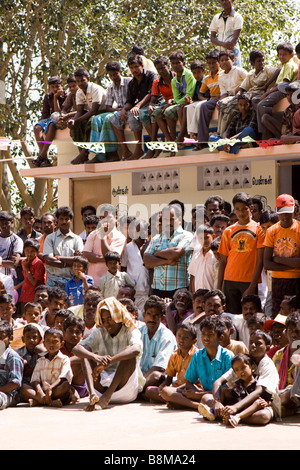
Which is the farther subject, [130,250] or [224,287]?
[130,250]

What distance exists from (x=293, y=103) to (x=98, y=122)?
153 inches

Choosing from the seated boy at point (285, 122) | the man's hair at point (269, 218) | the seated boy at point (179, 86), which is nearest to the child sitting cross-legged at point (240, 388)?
the man's hair at point (269, 218)

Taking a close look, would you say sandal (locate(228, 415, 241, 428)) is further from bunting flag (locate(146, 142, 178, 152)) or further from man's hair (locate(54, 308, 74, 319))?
bunting flag (locate(146, 142, 178, 152))

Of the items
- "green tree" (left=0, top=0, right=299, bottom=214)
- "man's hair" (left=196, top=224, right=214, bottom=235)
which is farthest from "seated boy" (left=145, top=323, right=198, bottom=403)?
"green tree" (left=0, top=0, right=299, bottom=214)

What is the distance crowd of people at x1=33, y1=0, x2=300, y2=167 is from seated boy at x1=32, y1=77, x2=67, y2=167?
28 mm

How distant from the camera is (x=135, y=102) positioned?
13.4m

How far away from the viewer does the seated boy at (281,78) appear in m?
11.5

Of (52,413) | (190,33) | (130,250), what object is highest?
(190,33)

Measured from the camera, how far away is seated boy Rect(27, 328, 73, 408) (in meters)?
8.02

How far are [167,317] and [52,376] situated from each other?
64.7 inches

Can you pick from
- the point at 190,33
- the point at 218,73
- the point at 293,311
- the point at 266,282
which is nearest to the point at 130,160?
the point at 218,73

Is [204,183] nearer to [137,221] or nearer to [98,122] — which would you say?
[98,122]

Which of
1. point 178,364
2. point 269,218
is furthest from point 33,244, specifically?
point 178,364

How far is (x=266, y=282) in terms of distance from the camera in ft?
31.4
